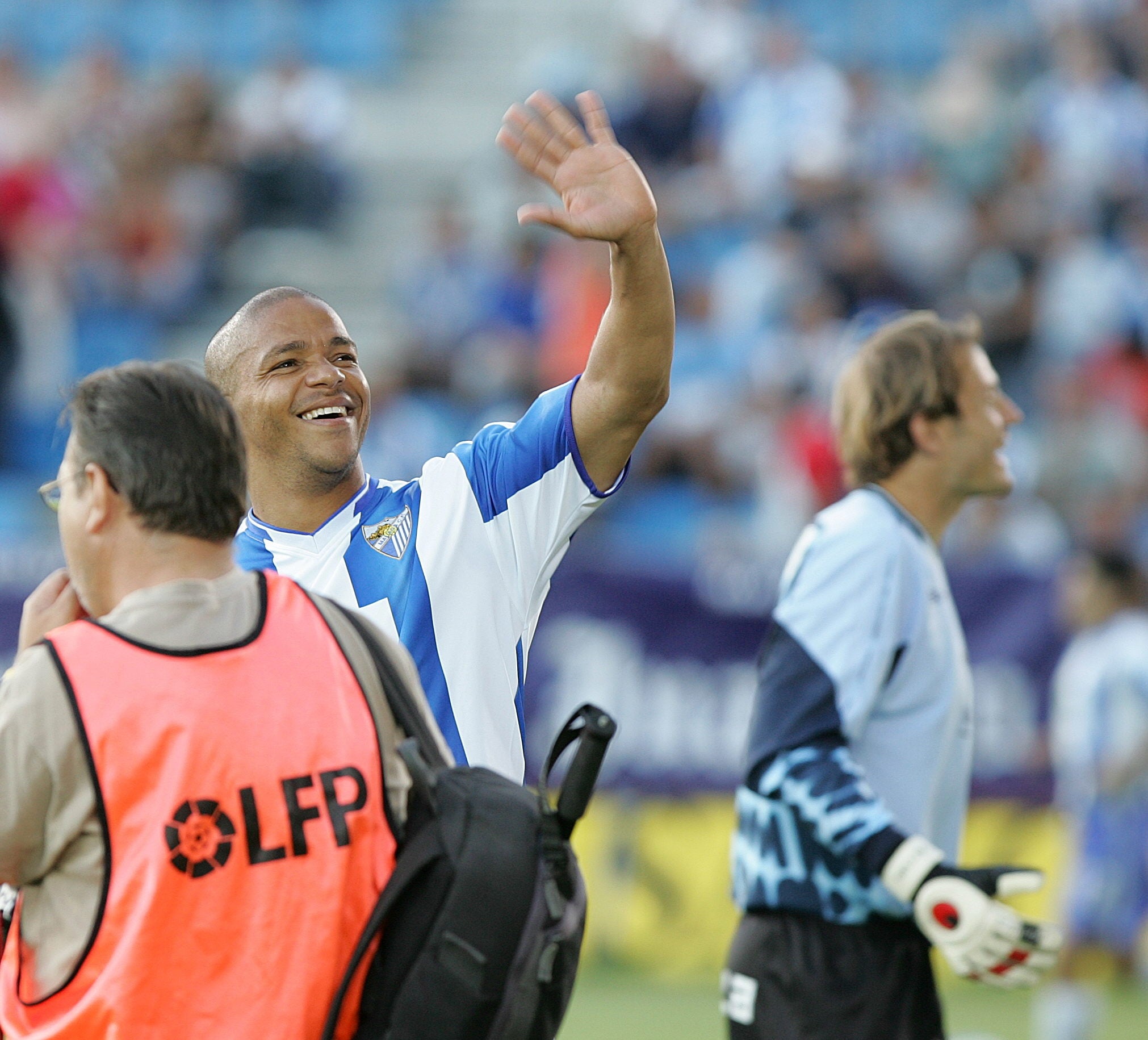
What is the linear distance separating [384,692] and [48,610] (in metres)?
0.54

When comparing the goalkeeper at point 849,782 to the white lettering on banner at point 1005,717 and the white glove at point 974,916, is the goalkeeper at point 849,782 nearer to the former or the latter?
the white glove at point 974,916

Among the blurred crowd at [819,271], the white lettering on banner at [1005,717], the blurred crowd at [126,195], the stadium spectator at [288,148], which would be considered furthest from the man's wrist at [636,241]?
the stadium spectator at [288,148]

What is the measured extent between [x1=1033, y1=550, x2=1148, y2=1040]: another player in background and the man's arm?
4.62 metres

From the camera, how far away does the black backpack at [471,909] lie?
2385 mm

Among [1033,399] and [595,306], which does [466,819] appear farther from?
[1033,399]

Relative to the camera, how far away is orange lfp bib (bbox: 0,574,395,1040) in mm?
2262

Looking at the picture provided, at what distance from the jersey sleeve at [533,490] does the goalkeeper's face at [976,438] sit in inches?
42.5

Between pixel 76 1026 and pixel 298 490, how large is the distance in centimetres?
129

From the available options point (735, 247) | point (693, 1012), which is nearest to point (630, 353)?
point (693, 1012)

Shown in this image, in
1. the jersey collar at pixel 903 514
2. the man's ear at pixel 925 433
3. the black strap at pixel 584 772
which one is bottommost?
the black strap at pixel 584 772

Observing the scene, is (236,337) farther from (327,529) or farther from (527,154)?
(527,154)

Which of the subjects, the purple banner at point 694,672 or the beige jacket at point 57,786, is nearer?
the beige jacket at point 57,786

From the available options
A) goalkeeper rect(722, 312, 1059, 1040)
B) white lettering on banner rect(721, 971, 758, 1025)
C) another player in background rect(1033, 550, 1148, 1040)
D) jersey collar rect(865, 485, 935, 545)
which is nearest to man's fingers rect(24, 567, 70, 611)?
goalkeeper rect(722, 312, 1059, 1040)

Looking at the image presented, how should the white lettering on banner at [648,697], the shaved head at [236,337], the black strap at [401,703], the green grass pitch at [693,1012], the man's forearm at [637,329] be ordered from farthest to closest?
1. the white lettering on banner at [648,697]
2. the green grass pitch at [693,1012]
3. the shaved head at [236,337]
4. the man's forearm at [637,329]
5. the black strap at [401,703]
